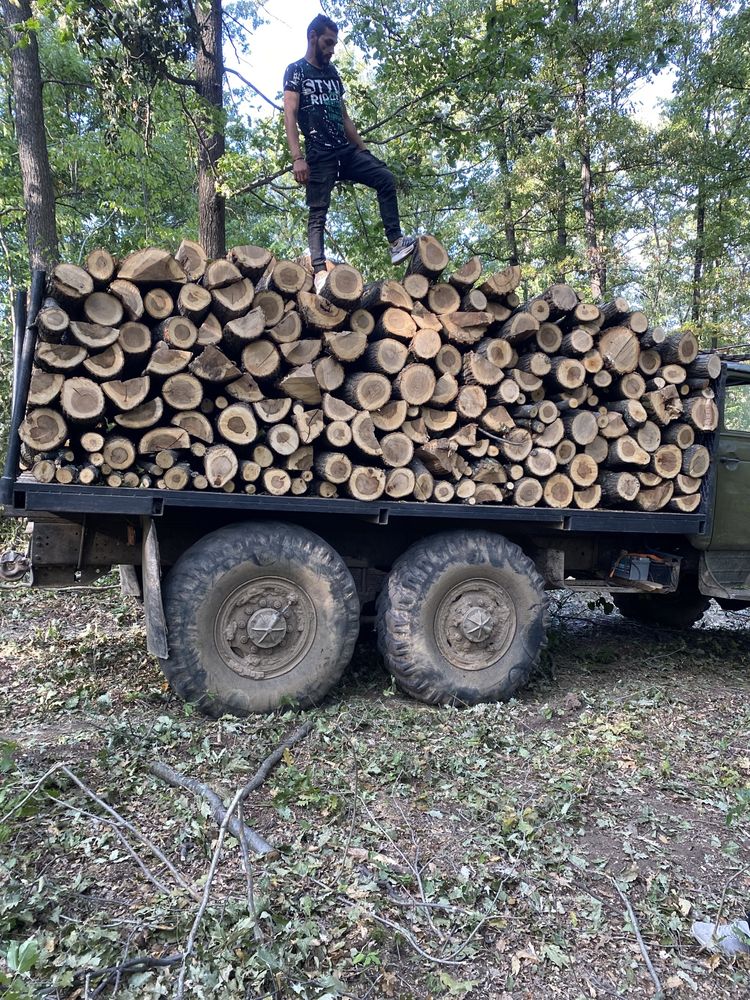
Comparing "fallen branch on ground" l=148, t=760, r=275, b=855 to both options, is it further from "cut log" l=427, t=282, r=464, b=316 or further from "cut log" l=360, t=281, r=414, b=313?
"cut log" l=427, t=282, r=464, b=316

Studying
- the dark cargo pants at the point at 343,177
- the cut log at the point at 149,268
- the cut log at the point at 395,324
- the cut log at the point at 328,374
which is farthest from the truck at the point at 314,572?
the dark cargo pants at the point at 343,177

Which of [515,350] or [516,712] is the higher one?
[515,350]

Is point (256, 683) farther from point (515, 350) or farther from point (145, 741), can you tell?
point (515, 350)

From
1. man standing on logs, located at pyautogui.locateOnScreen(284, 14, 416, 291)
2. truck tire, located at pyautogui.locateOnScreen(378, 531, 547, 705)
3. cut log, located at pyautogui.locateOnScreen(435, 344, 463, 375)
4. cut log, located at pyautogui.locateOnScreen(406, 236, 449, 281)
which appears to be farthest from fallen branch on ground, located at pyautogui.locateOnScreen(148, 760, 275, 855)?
man standing on logs, located at pyautogui.locateOnScreen(284, 14, 416, 291)

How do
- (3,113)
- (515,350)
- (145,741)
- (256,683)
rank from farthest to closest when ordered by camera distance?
(3,113), (515,350), (256,683), (145,741)

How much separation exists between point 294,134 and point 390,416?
237 cm

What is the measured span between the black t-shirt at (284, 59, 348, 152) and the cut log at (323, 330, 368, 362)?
2090mm

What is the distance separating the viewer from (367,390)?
4.18m

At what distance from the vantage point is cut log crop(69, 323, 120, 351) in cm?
352

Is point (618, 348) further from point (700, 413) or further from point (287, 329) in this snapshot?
point (287, 329)

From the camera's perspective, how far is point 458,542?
4.49 meters

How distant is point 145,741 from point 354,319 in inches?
108

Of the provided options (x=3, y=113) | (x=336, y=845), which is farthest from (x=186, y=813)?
(x=3, y=113)

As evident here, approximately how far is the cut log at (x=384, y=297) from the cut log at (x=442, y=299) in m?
0.16
